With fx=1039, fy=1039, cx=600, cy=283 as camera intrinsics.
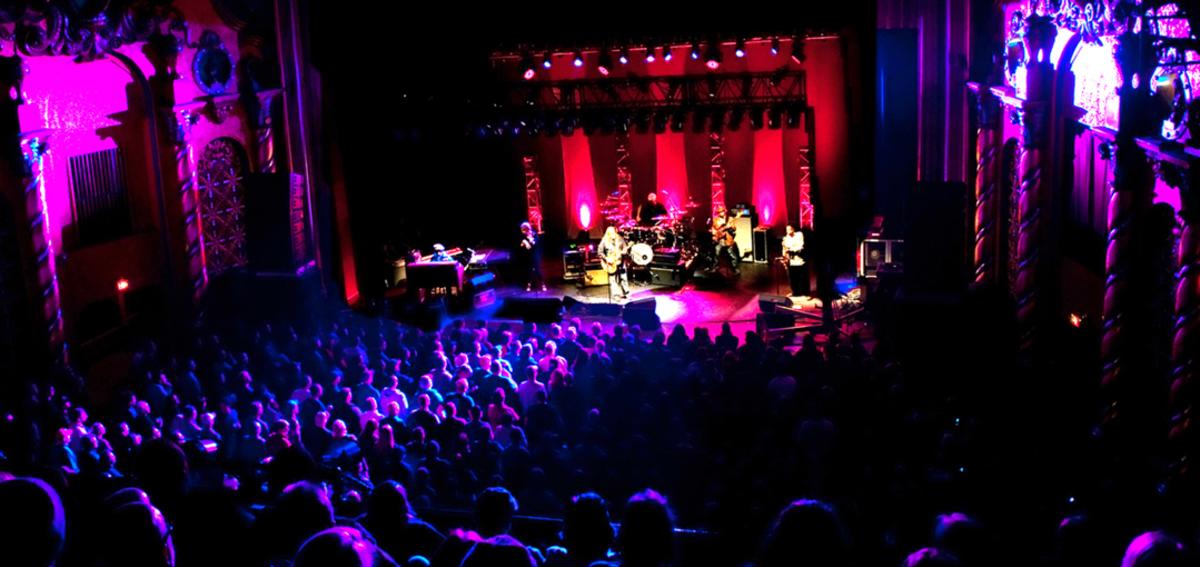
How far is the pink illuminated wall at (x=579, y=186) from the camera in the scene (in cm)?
2289

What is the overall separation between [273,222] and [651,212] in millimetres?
8446

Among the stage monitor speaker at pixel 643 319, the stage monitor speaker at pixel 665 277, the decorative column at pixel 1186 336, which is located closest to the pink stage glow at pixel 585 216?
the stage monitor speaker at pixel 665 277

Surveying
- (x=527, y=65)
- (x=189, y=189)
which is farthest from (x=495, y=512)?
(x=527, y=65)

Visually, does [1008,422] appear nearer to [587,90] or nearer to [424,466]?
[424,466]

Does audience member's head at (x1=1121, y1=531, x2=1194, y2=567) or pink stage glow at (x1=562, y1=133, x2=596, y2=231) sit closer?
audience member's head at (x1=1121, y1=531, x2=1194, y2=567)

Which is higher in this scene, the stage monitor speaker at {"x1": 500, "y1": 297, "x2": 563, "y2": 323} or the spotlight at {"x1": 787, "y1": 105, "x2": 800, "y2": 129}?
the spotlight at {"x1": 787, "y1": 105, "x2": 800, "y2": 129}

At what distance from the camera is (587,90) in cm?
2116

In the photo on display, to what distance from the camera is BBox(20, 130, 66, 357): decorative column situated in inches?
491

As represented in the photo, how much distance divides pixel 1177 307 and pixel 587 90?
14.1 meters

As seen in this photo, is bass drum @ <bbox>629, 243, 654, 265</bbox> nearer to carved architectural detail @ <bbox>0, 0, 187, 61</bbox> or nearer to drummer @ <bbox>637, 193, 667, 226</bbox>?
drummer @ <bbox>637, 193, 667, 226</bbox>

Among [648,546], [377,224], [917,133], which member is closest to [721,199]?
[917,133]

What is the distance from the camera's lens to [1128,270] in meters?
9.80

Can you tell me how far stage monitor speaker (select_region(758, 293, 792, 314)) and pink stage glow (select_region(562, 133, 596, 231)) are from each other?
602 cm

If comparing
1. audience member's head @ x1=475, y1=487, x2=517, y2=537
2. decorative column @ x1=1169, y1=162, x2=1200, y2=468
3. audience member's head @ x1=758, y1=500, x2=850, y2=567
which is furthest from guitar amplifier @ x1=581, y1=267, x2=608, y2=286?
audience member's head @ x1=758, y1=500, x2=850, y2=567
